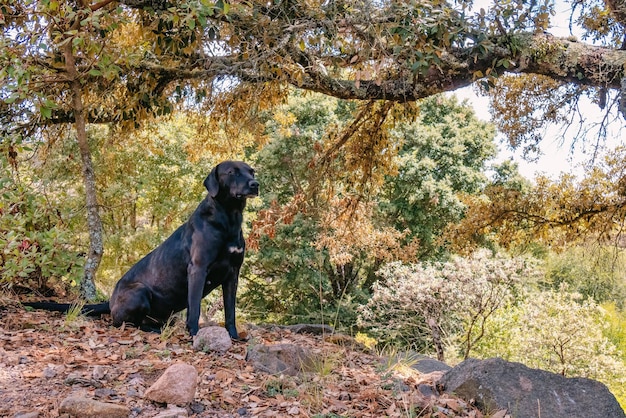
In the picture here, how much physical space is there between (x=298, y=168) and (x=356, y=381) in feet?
58.7

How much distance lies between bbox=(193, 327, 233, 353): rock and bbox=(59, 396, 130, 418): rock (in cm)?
152

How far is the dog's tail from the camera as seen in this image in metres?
6.19

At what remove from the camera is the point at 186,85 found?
26.7 ft

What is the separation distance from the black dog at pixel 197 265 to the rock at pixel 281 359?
0.92 metres

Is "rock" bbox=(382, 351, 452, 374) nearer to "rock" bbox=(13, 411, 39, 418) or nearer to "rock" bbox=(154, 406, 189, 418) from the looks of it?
"rock" bbox=(154, 406, 189, 418)

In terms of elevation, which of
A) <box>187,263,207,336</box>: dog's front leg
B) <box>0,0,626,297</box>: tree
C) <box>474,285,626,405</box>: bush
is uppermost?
<box>0,0,626,297</box>: tree

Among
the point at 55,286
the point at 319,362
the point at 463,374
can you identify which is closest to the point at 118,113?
the point at 55,286

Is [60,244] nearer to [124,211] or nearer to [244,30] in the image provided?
[244,30]

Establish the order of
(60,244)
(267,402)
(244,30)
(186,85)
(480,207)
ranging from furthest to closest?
(480,207)
(186,85)
(60,244)
(244,30)
(267,402)

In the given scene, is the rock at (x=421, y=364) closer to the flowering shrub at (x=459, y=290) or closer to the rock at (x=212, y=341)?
the rock at (x=212, y=341)

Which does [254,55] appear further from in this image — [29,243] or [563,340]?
[563,340]

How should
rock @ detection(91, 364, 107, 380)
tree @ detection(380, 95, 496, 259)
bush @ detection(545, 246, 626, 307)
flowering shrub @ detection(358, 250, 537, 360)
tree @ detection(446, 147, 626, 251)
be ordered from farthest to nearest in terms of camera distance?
bush @ detection(545, 246, 626, 307) < tree @ detection(380, 95, 496, 259) < flowering shrub @ detection(358, 250, 537, 360) < tree @ detection(446, 147, 626, 251) < rock @ detection(91, 364, 107, 380)

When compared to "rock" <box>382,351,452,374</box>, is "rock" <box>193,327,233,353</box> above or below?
above

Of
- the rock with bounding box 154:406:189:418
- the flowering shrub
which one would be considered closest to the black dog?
the rock with bounding box 154:406:189:418
